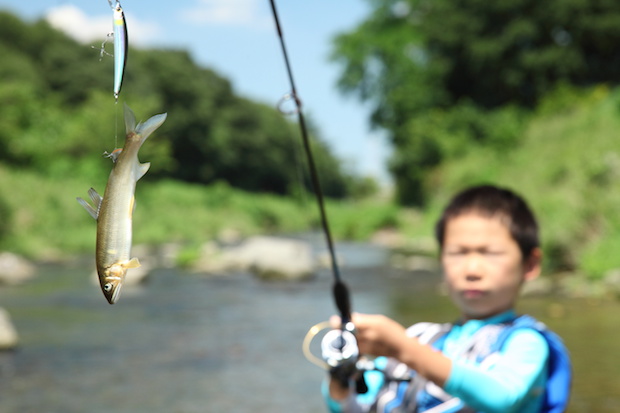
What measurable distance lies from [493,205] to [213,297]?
994 cm

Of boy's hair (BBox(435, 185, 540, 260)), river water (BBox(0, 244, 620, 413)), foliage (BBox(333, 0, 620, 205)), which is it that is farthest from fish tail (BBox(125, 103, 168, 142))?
foliage (BBox(333, 0, 620, 205))

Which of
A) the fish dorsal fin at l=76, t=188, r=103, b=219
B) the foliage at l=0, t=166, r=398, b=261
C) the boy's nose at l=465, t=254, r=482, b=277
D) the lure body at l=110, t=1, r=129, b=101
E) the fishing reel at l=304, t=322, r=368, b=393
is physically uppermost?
the foliage at l=0, t=166, r=398, b=261

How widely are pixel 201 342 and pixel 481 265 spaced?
6621 millimetres

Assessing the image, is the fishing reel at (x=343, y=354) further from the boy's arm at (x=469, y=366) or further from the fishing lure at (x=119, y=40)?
the fishing lure at (x=119, y=40)

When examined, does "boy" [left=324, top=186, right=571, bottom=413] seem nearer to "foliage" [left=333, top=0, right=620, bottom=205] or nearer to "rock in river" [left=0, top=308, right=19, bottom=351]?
"rock in river" [left=0, top=308, right=19, bottom=351]

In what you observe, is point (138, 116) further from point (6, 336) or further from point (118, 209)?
point (6, 336)

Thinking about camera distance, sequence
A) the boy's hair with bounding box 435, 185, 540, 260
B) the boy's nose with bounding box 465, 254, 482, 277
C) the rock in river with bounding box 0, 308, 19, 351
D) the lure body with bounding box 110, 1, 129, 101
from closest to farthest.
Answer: the lure body with bounding box 110, 1, 129, 101
the boy's nose with bounding box 465, 254, 482, 277
the boy's hair with bounding box 435, 185, 540, 260
the rock in river with bounding box 0, 308, 19, 351

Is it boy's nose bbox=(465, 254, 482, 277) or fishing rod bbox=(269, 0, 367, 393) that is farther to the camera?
boy's nose bbox=(465, 254, 482, 277)

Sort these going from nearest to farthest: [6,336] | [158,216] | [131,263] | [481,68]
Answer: [131,263] < [6,336] < [158,216] < [481,68]

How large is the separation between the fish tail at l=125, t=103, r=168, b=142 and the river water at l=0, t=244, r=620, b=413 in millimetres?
5000

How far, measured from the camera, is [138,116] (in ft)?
Result: 8.48

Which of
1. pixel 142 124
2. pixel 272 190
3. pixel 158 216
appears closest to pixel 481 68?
pixel 158 216

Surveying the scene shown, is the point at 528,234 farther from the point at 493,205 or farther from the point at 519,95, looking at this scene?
the point at 519,95

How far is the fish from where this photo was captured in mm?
808
